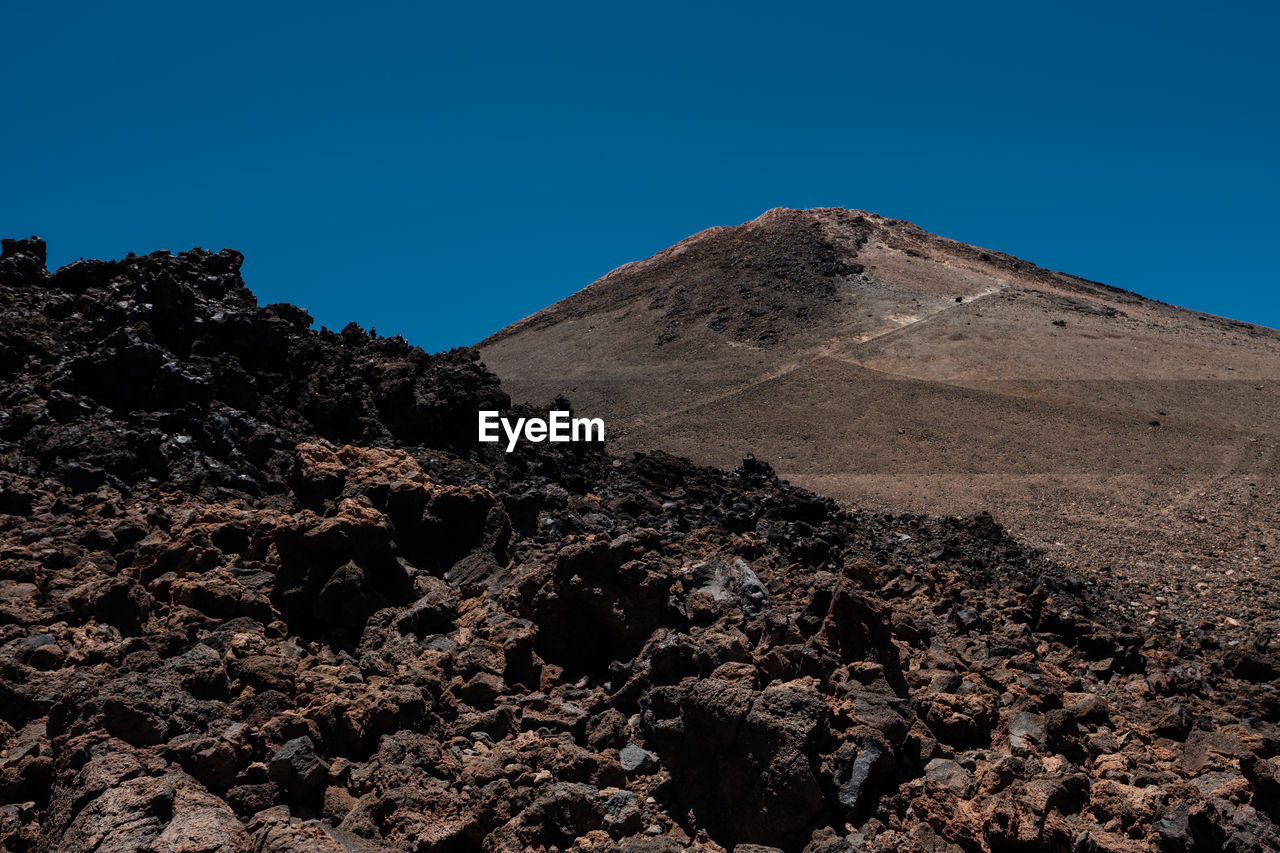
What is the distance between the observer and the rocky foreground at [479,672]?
511 cm

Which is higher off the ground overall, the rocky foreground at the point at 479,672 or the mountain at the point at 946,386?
the mountain at the point at 946,386

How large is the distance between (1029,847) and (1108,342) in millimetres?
32081

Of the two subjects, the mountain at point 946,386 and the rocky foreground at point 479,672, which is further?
the mountain at point 946,386

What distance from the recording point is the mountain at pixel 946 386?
17.9 metres

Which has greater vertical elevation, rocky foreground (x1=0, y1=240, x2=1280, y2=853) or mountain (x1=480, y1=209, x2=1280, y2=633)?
mountain (x1=480, y1=209, x2=1280, y2=633)

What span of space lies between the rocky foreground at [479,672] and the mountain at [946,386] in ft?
19.8

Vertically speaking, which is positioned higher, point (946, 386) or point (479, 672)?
point (946, 386)

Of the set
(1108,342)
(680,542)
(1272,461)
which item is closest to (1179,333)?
(1108,342)

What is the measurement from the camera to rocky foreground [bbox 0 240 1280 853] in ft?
16.8

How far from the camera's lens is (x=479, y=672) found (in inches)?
261

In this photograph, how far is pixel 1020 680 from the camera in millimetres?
7668

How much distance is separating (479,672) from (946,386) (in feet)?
82.1

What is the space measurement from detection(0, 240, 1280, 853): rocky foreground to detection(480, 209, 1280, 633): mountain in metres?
6.05

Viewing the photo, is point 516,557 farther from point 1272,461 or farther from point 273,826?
point 1272,461
